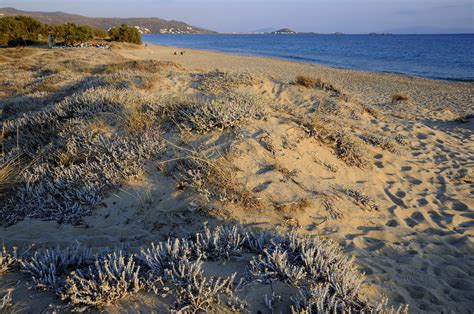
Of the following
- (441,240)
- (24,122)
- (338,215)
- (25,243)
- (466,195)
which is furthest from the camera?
(24,122)

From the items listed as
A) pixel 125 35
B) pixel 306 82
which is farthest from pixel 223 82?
pixel 125 35

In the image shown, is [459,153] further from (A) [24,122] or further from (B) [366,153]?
(A) [24,122]

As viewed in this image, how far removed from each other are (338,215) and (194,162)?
235 cm

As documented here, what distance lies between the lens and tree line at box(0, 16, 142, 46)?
1427 inches

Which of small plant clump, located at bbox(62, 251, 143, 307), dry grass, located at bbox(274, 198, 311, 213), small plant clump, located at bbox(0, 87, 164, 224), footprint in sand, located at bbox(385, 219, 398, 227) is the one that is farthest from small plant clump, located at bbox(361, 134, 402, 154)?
small plant clump, located at bbox(62, 251, 143, 307)

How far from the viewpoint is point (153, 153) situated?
16.9ft

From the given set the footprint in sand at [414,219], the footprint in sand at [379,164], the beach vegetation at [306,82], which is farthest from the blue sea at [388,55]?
the footprint in sand at [414,219]

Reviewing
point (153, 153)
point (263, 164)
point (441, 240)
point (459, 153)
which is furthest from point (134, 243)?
point (459, 153)

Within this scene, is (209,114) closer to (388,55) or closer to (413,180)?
(413,180)

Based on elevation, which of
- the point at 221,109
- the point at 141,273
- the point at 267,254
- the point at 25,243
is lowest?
the point at 25,243

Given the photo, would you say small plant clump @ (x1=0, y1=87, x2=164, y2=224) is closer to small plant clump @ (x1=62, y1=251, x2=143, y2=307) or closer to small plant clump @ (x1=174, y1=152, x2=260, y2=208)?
small plant clump @ (x1=174, y1=152, x2=260, y2=208)

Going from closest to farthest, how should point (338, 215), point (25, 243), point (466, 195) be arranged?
point (25, 243) → point (338, 215) → point (466, 195)

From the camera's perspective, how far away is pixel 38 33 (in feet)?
135

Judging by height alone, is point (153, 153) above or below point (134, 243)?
above
